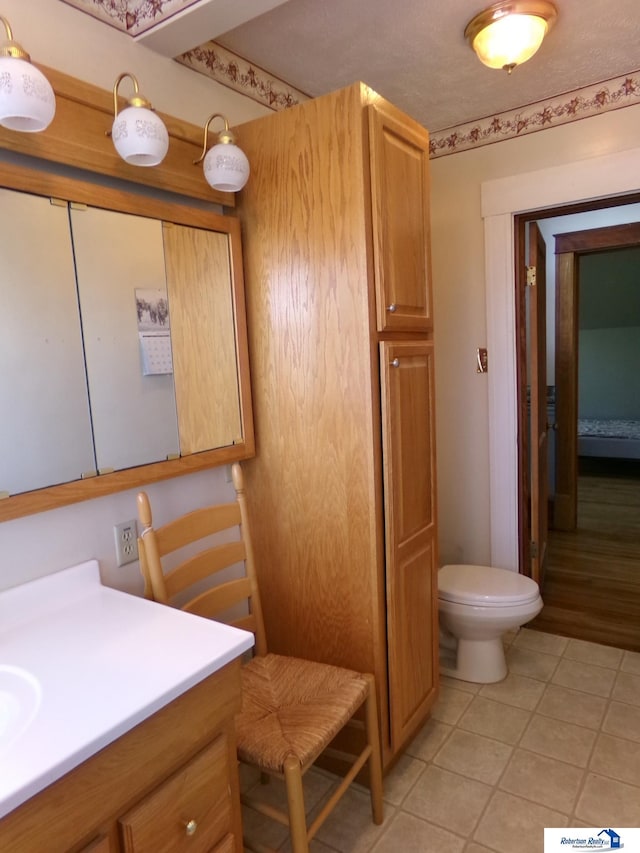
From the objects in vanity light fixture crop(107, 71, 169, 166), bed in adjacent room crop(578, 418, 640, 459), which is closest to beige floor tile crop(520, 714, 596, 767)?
vanity light fixture crop(107, 71, 169, 166)

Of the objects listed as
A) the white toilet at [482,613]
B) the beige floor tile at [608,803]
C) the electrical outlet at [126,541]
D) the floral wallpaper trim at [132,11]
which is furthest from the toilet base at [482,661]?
the floral wallpaper trim at [132,11]

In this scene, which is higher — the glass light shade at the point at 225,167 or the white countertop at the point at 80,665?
the glass light shade at the point at 225,167

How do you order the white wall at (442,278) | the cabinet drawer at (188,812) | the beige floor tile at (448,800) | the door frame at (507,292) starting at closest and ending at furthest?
the cabinet drawer at (188,812)
the white wall at (442,278)
the beige floor tile at (448,800)
the door frame at (507,292)

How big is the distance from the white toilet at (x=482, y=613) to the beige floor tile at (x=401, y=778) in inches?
21.4

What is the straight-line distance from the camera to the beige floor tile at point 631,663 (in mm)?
2331

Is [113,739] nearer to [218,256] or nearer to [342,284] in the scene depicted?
[342,284]

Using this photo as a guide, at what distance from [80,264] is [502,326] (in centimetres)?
186

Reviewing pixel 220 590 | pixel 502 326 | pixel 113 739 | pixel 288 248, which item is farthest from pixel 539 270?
pixel 113 739

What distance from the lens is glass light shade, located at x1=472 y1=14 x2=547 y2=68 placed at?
1.72 meters

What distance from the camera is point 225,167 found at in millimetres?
1507

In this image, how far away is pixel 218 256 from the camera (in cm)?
172

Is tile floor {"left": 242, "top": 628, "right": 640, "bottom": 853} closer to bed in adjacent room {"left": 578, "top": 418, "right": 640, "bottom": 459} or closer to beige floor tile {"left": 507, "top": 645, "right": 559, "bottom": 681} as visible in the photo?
beige floor tile {"left": 507, "top": 645, "right": 559, "bottom": 681}

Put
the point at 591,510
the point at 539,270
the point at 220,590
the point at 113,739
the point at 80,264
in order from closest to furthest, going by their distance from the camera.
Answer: the point at 113,739, the point at 80,264, the point at 220,590, the point at 539,270, the point at 591,510

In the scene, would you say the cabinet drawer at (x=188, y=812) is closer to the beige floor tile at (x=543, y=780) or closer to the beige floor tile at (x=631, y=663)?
the beige floor tile at (x=543, y=780)
